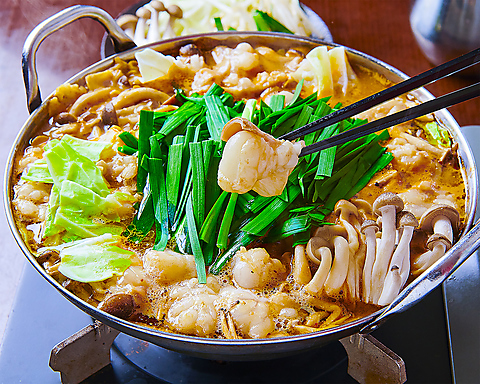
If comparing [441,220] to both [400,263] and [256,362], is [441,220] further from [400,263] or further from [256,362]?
[256,362]

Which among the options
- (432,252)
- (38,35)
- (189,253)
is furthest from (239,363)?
(38,35)

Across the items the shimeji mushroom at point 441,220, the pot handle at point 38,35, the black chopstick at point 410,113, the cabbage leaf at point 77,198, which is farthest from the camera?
the pot handle at point 38,35

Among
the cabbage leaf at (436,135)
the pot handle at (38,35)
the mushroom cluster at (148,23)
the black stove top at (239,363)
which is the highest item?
the mushroom cluster at (148,23)

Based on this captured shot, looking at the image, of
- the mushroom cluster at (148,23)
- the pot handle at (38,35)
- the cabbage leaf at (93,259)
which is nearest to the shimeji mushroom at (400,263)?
the cabbage leaf at (93,259)

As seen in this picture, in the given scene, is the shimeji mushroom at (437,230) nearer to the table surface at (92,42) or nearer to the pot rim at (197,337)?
the pot rim at (197,337)

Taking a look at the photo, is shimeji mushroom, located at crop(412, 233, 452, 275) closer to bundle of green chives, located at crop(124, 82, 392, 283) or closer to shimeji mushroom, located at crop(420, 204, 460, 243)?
shimeji mushroom, located at crop(420, 204, 460, 243)

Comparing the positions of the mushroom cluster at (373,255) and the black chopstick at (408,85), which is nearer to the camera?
the black chopstick at (408,85)
